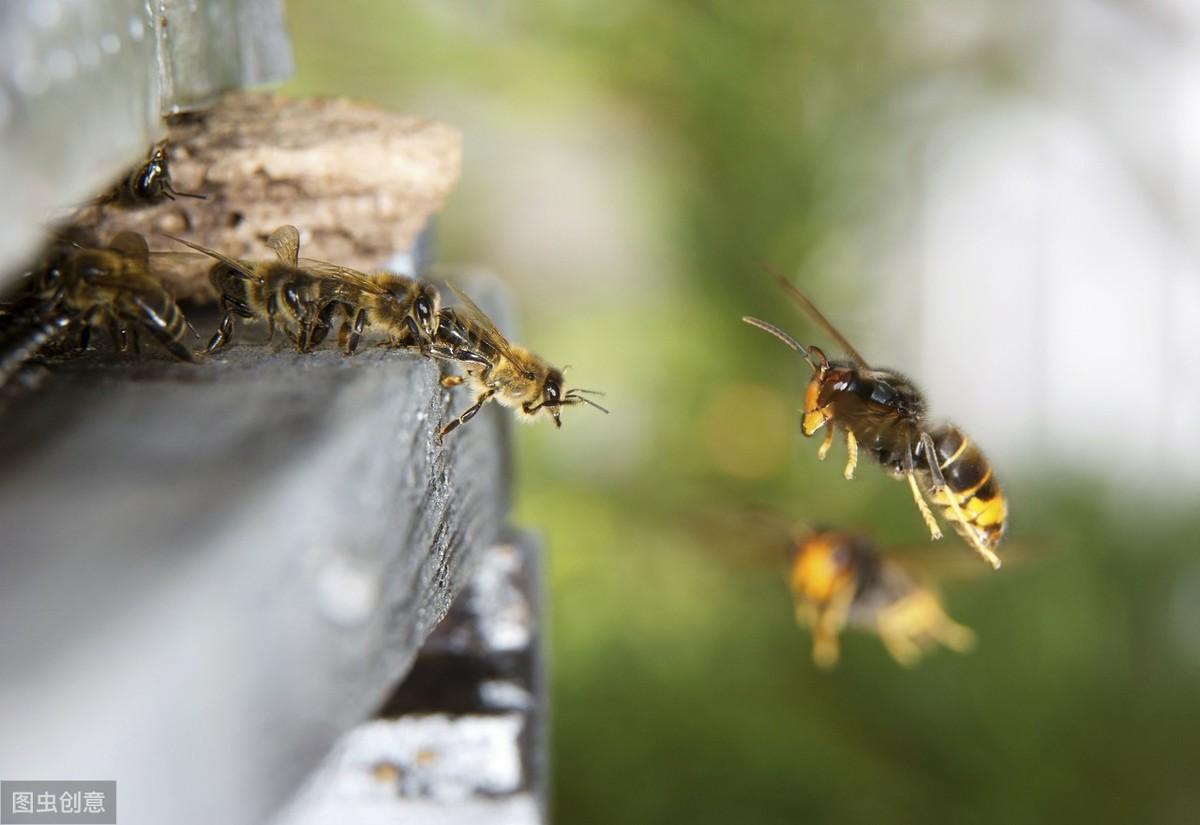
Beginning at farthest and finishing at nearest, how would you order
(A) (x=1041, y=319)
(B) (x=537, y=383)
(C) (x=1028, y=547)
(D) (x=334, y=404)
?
(A) (x=1041, y=319)
(C) (x=1028, y=547)
(B) (x=537, y=383)
(D) (x=334, y=404)

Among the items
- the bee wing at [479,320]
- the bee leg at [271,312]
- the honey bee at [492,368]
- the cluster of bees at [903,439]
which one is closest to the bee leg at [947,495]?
the cluster of bees at [903,439]

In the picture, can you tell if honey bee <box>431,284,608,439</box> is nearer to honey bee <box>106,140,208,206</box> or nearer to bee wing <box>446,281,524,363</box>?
bee wing <box>446,281,524,363</box>

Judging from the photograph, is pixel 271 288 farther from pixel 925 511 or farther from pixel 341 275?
pixel 925 511

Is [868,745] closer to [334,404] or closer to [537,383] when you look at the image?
[537,383]

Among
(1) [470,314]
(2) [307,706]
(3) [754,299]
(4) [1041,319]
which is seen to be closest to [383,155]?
(1) [470,314]

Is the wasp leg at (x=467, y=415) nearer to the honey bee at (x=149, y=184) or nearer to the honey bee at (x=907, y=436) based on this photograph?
the honey bee at (x=149, y=184)

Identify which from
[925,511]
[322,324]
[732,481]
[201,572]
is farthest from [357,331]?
[732,481]

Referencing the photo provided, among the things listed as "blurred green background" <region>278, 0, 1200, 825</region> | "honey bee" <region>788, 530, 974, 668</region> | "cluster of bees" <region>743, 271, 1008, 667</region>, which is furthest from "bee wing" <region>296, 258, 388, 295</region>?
"blurred green background" <region>278, 0, 1200, 825</region>
